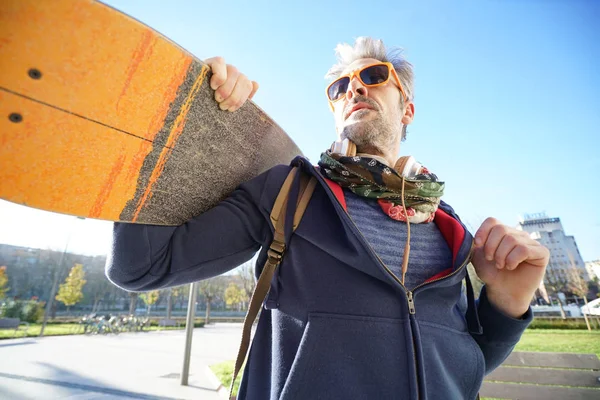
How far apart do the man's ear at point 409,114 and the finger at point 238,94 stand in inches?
49.5

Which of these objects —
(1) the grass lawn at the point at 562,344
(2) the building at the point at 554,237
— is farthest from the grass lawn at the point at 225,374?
(2) the building at the point at 554,237

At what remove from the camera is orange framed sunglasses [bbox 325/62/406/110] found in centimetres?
175

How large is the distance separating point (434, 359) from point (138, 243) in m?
1.01

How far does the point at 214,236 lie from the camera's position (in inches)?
41.6

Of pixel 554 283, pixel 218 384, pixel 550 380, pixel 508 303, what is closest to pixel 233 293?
pixel 218 384

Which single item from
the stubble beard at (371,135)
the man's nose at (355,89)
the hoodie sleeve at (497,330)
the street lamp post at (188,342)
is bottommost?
the street lamp post at (188,342)

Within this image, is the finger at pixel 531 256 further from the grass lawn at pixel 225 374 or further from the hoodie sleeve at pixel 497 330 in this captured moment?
the grass lawn at pixel 225 374

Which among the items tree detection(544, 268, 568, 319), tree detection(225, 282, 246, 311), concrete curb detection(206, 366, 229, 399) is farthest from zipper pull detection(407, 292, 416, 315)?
tree detection(544, 268, 568, 319)

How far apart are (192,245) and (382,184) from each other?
776 millimetres

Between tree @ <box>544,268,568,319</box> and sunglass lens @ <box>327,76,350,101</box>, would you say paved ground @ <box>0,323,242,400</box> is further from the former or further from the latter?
tree @ <box>544,268,568,319</box>

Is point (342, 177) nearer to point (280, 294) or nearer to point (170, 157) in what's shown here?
point (280, 294)

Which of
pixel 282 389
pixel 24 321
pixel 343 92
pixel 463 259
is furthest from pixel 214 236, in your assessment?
pixel 24 321

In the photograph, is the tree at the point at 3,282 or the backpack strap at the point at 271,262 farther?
the tree at the point at 3,282

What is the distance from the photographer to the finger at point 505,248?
112 centimetres
